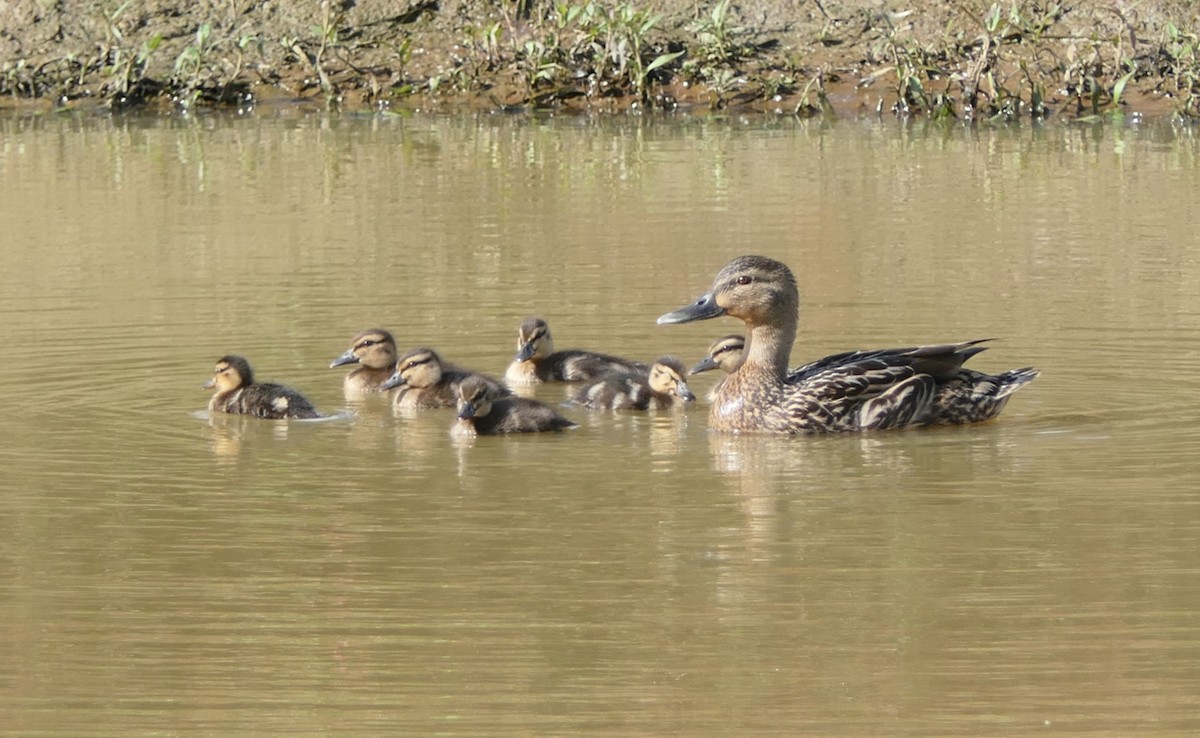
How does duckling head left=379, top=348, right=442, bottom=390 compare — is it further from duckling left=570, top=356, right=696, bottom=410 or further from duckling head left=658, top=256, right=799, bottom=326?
duckling head left=658, top=256, right=799, bottom=326

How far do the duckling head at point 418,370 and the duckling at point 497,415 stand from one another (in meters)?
0.58

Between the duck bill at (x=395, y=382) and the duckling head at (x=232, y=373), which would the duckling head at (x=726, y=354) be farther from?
the duckling head at (x=232, y=373)

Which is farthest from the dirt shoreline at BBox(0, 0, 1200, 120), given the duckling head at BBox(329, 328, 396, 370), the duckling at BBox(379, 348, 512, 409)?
the duckling at BBox(379, 348, 512, 409)

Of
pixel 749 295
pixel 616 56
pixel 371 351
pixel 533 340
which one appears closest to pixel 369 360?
pixel 371 351

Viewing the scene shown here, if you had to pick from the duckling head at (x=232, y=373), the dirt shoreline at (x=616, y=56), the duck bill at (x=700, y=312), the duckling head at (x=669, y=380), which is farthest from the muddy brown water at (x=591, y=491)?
the dirt shoreline at (x=616, y=56)

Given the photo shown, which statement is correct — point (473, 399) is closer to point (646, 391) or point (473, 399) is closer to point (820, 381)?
point (646, 391)

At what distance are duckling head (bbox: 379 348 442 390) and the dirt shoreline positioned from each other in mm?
12665

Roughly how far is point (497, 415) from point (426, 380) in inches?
28.9

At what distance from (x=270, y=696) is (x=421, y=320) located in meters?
6.21

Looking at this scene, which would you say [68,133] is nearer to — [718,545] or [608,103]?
[608,103]

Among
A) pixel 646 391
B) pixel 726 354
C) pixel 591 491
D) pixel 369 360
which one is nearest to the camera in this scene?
pixel 591 491

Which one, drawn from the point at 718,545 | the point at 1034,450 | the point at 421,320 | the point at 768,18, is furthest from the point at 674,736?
the point at 768,18

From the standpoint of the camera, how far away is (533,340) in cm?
990

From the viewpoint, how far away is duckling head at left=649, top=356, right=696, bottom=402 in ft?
30.3
